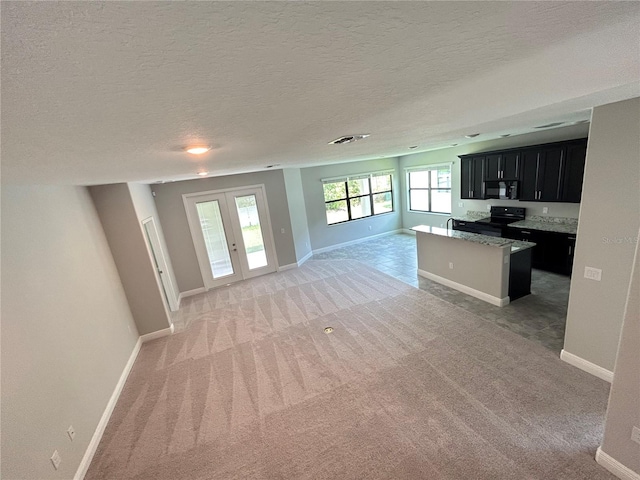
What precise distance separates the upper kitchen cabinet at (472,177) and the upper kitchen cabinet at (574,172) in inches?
60.3

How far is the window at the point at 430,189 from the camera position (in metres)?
7.14

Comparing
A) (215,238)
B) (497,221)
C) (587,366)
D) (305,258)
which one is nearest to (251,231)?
(215,238)

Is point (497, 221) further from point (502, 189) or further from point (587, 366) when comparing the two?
point (587, 366)

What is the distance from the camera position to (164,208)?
17.9ft

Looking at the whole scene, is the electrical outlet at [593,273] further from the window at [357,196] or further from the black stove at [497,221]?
the window at [357,196]

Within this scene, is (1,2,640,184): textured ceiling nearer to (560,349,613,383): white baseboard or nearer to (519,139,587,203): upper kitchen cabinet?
(560,349,613,383): white baseboard

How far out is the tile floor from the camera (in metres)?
3.24

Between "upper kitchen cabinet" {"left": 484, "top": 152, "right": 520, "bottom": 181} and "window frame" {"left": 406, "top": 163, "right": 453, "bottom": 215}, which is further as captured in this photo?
"window frame" {"left": 406, "top": 163, "right": 453, "bottom": 215}

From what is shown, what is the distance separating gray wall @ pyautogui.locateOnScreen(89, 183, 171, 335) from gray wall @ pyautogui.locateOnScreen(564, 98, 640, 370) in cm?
517

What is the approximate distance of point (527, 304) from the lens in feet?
12.6

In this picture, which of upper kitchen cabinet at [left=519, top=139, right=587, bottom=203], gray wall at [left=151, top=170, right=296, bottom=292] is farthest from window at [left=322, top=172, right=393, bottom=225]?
upper kitchen cabinet at [left=519, top=139, right=587, bottom=203]

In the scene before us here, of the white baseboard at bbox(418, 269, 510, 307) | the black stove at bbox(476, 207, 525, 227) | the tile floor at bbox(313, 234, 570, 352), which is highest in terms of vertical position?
the black stove at bbox(476, 207, 525, 227)

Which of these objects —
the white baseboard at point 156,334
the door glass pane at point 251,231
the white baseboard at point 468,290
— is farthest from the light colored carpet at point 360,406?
A: the door glass pane at point 251,231

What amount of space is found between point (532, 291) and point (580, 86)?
3.70 meters
